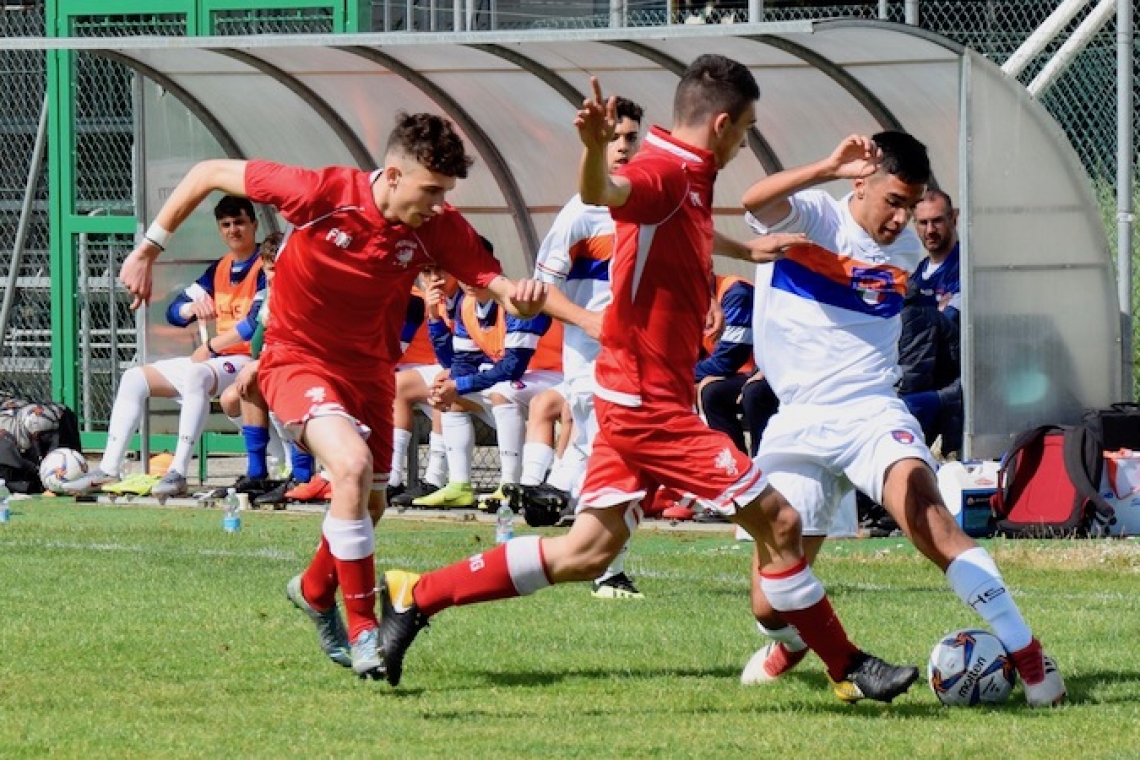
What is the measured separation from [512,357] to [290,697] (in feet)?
24.3

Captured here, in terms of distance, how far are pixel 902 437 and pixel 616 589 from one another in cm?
273

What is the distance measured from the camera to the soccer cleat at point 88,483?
15477mm

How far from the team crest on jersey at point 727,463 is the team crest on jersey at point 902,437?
0.82m

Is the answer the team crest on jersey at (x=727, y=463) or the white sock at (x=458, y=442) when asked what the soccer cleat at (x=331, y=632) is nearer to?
the team crest on jersey at (x=727, y=463)

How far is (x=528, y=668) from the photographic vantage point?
7.66 meters

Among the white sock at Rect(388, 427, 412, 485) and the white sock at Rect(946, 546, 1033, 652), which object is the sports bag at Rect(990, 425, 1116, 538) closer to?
the white sock at Rect(388, 427, 412, 485)

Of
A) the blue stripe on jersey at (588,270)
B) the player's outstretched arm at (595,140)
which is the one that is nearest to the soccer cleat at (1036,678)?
the player's outstretched arm at (595,140)

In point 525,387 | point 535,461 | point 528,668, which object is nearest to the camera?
point 528,668

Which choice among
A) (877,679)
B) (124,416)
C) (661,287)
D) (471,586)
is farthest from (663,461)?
(124,416)

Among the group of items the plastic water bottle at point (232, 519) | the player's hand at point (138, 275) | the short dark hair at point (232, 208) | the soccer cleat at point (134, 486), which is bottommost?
the soccer cleat at point (134, 486)

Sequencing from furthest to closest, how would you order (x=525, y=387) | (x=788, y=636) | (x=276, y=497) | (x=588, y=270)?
(x=276, y=497)
(x=525, y=387)
(x=588, y=270)
(x=788, y=636)

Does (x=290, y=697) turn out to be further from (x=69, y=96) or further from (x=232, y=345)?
(x=69, y=96)

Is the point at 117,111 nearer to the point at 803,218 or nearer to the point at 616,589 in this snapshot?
the point at 616,589

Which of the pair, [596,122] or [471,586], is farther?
[471,586]
